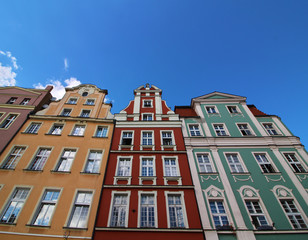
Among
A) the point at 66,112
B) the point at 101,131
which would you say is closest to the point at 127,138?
the point at 101,131

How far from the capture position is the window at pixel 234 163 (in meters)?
14.5

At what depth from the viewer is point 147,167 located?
14.6 m

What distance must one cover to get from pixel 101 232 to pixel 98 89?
1750cm

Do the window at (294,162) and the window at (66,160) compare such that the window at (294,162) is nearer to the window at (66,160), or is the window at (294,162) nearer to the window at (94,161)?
the window at (94,161)

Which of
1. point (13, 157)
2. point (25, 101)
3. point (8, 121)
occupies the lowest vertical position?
point (13, 157)

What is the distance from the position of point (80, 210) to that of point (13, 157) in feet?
28.1

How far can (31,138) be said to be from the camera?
1636 cm

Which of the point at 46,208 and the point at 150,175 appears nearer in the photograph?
the point at 46,208

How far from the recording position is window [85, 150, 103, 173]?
1434 cm

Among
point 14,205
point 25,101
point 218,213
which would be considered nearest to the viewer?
point 14,205

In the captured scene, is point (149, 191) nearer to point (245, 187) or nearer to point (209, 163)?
point (209, 163)

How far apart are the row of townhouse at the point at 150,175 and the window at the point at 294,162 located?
7 centimetres

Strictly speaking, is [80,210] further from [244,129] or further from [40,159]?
[244,129]

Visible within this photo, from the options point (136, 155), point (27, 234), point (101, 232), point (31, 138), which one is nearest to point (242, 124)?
point (136, 155)
